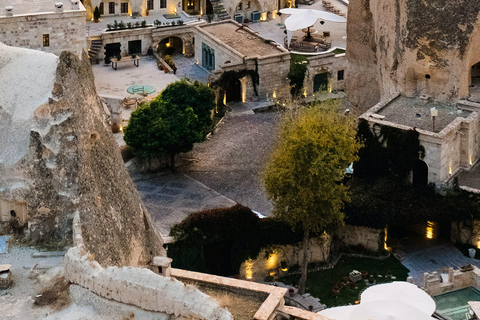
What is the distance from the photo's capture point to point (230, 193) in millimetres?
51344

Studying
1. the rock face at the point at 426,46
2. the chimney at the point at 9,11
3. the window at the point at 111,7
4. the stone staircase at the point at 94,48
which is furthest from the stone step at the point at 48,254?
the window at the point at 111,7

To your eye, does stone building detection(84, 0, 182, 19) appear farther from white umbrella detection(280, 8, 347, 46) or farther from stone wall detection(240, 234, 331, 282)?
stone wall detection(240, 234, 331, 282)

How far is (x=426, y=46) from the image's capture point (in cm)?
5134

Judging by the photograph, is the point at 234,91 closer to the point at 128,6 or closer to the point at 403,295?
the point at 128,6

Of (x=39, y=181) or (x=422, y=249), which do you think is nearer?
(x=39, y=181)

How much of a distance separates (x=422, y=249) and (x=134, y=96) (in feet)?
73.3

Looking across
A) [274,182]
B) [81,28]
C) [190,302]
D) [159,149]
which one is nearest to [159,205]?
[159,149]

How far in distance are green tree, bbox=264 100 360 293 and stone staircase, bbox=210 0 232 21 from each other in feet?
105

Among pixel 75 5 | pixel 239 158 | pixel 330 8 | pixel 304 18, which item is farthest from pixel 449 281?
pixel 330 8

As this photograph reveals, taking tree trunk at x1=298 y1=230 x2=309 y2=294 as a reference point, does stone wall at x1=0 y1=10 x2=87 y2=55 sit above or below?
above

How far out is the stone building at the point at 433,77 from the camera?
4919 centimetres

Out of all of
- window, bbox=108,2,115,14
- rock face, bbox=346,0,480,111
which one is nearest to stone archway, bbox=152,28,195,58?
window, bbox=108,2,115,14

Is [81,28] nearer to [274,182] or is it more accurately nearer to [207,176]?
[207,176]

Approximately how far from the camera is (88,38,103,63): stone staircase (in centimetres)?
6919
